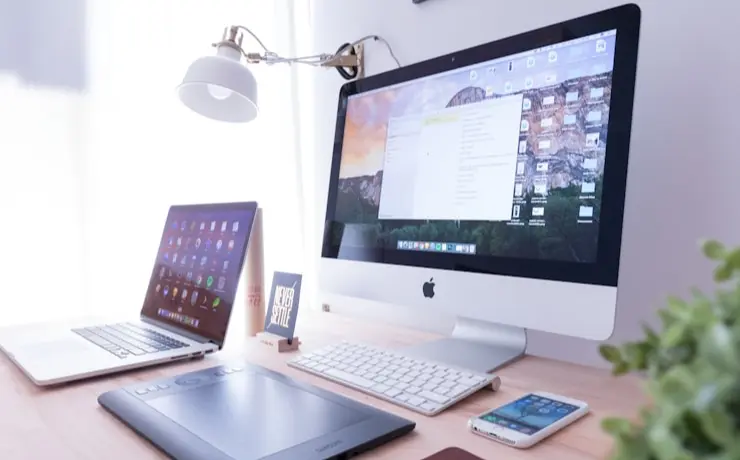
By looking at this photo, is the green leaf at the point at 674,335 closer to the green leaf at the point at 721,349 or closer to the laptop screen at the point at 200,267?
the green leaf at the point at 721,349

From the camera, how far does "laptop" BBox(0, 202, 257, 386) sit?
2.58ft

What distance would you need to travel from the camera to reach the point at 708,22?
744mm

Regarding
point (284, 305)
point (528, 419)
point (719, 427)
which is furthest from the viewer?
Result: point (284, 305)

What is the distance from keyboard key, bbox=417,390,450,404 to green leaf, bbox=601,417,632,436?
0.47 metres

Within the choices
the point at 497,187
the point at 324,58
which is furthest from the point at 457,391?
the point at 324,58

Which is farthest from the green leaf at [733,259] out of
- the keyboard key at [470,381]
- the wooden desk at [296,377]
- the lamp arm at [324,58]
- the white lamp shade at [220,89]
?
the lamp arm at [324,58]

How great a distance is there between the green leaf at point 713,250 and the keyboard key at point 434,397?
477mm

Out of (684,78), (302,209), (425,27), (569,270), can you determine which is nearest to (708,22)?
(684,78)

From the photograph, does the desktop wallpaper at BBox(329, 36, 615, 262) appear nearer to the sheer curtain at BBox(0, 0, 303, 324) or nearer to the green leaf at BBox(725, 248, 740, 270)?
the green leaf at BBox(725, 248, 740, 270)

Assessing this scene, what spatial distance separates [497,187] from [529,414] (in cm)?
32

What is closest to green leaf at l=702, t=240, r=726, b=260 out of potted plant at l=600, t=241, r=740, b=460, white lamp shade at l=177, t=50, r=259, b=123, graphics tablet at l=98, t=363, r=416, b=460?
potted plant at l=600, t=241, r=740, b=460

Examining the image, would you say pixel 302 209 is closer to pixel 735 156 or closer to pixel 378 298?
pixel 378 298

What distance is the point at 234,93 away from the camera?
1097mm

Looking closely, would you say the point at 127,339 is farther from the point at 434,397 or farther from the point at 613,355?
the point at 613,355
